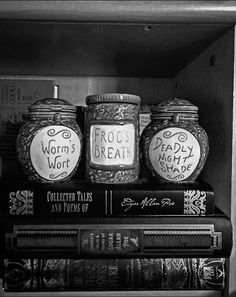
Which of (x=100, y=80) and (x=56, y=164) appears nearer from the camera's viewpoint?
(x=56, y=164)

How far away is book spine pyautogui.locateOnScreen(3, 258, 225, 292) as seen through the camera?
0.57 metres

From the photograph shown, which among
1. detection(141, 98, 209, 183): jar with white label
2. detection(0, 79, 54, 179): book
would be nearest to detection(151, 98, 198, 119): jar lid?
detection(141, 98, 209, 183): jar with white label

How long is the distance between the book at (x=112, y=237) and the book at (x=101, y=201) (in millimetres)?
16

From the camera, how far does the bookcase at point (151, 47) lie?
0.52 m

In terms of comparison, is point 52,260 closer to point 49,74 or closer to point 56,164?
point 56,164

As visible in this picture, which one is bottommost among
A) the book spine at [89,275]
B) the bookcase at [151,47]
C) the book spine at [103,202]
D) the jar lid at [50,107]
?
the book spine at [89,275]

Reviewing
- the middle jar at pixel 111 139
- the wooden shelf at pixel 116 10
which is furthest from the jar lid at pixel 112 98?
the wooden shelf at pixel 116 10

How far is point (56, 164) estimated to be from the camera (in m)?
0.59

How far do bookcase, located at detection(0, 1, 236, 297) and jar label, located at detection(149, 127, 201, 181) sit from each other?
45 mm

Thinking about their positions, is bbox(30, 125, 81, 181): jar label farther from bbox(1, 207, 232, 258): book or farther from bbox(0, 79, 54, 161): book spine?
bbox(0, 79, 54, 161): book spine

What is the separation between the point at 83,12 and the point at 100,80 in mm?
372

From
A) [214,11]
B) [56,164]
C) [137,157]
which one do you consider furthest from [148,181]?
[214,11]

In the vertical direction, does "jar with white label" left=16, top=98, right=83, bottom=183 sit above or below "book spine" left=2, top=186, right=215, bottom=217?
above

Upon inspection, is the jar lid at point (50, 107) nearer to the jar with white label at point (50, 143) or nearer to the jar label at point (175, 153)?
the jar with white label at point (50, 143)
